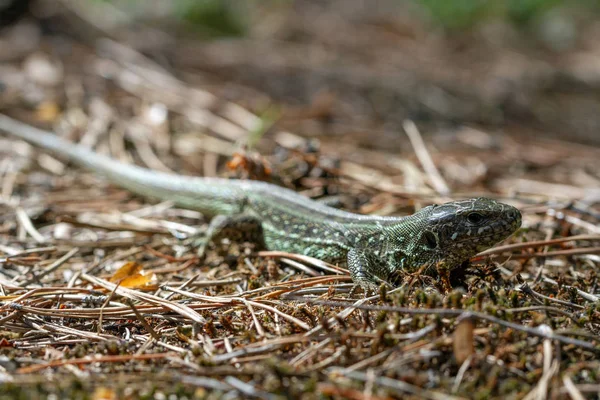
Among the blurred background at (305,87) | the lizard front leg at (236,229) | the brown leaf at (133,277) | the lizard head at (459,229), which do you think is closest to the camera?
the lizard head at (459,229)

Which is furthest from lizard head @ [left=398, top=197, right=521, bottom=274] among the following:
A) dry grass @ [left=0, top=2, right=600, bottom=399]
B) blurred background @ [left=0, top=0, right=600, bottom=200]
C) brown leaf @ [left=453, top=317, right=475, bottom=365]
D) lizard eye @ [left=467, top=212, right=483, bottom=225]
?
blurred background @ [left=0, top=0, right=600, bottom=200]

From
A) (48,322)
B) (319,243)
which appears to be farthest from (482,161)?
(48,322)

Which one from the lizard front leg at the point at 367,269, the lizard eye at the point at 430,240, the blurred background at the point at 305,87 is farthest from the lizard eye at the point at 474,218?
the blurred background at the point at 305,87

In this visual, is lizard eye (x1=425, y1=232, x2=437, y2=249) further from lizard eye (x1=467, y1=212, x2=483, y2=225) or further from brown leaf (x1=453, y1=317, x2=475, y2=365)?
brown leaf (x1=453, y1=317, x2=475, y2=365)

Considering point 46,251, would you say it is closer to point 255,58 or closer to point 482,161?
point 482,161

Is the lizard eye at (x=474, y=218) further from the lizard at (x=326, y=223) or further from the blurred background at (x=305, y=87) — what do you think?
the blurred background at (x=305, y=87)

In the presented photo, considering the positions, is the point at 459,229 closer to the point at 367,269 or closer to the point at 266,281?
the point at 367,269

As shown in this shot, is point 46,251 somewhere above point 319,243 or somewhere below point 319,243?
below
